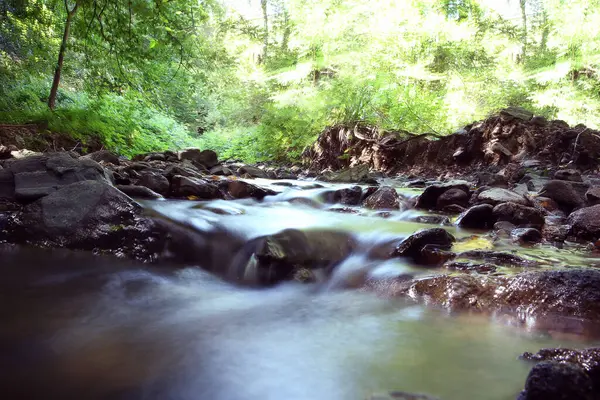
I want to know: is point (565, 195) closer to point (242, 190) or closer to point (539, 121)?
point (242, 190)

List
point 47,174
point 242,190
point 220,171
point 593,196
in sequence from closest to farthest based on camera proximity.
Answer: point 47,174 → point 593,196 → point 242,190 → point 220,171

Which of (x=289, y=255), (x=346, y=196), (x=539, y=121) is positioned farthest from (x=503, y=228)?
(x=539, y=121)

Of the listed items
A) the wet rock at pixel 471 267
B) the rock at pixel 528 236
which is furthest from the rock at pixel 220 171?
the wet rock at pixel 471 267

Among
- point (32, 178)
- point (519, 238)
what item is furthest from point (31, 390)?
point (519, 238)

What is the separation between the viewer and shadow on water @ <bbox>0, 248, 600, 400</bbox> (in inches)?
62.4

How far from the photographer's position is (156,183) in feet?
18.7

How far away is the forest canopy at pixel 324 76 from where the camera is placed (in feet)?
31.3

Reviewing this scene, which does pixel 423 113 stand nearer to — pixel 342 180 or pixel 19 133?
pixel 342 180

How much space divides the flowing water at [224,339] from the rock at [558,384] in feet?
0.94

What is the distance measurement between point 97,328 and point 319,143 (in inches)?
447

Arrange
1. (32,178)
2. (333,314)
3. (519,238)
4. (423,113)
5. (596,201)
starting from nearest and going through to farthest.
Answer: (333,314), (519,238), (32,178), (596,201), (423,113)

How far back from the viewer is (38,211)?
3.60 metres

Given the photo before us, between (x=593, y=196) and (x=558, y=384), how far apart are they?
4.73 metres

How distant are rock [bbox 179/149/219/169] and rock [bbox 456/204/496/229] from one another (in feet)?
23.7
